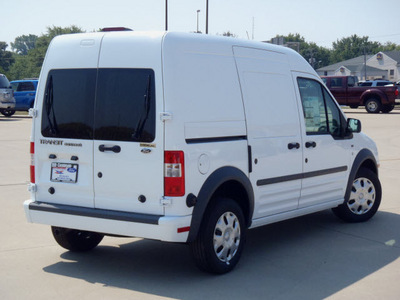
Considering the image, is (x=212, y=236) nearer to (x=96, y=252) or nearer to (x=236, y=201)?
(x=236, y=201)

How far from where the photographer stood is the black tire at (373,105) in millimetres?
33500

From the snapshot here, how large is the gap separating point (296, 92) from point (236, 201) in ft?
4.91

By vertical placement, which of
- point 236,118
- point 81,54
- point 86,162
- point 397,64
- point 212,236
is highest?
point 397,64

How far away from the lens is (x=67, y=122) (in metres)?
5.66

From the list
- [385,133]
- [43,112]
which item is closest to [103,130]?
[43,112]

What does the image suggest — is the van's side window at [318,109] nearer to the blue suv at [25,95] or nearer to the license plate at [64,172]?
the license plate at [64,172]

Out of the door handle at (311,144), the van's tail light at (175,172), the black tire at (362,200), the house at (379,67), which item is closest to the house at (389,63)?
the house at (379,67)

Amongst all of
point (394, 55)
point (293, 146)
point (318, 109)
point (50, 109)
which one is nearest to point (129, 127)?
point (50, 109)

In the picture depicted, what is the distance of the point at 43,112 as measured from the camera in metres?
5.80

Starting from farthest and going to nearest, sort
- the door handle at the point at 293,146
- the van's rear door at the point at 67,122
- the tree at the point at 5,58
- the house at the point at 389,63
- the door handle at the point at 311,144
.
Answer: the tree at the point at 5,58 < the house at the point at 389,63 < the door handle at the point at 311,144 < the door handle at the point at 293,146 < the van's rear door at the point at 67,122

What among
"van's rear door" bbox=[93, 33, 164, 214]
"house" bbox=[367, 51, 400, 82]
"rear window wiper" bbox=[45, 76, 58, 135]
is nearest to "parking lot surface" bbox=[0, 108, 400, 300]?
"van's rear door" bbox=[93, 33, 164, 214]

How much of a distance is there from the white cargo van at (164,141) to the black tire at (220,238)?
10 mm

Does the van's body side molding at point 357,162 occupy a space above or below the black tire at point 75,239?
above

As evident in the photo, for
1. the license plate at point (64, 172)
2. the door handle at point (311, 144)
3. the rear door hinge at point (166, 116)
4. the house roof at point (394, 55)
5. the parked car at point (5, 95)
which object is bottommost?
the license plate at point (64, 172)
